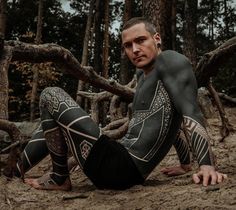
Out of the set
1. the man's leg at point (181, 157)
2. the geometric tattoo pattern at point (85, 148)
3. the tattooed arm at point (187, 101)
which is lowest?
the man's leg at point (181, 157)

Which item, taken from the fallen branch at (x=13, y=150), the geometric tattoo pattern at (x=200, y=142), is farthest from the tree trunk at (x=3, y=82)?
the geometric tattoo pattern at (x=200, y=142)

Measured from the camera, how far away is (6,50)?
11.8 ft

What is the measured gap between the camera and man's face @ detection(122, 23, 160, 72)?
333cm

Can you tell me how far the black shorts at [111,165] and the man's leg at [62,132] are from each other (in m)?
0.06

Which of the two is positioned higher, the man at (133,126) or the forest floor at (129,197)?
the man at (133,126)

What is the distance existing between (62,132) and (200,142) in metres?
1.07

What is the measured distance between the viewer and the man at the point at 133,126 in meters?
3.15

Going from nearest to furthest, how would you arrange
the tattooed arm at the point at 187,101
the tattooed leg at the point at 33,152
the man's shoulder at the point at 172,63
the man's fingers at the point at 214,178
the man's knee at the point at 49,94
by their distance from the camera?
the man's fingers at the point at 214,178 < the tattooed arm at the point at 187,101 < the man's shoulder at the point at 172,63 < the man's knee at the point at 49,94 < the tattooed leg at the point at 33,152

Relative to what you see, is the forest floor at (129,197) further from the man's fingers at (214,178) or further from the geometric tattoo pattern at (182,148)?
the geometric tattoo pattern at (182,148)

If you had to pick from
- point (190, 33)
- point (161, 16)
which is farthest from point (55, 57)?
point (190, 33)

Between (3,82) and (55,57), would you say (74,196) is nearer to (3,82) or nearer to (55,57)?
(3,82)

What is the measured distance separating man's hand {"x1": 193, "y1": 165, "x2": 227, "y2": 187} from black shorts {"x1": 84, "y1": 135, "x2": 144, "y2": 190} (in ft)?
2.08

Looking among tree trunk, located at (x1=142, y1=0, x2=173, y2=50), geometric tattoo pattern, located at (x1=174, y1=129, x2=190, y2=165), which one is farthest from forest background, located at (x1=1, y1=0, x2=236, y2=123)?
geometric tattoo pattern, located at (x1=174, y1=129, x2=190, y2=165)

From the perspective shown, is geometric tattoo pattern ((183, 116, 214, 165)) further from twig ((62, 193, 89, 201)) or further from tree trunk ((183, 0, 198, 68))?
tree trunk ((183, 0, 198, 68))
